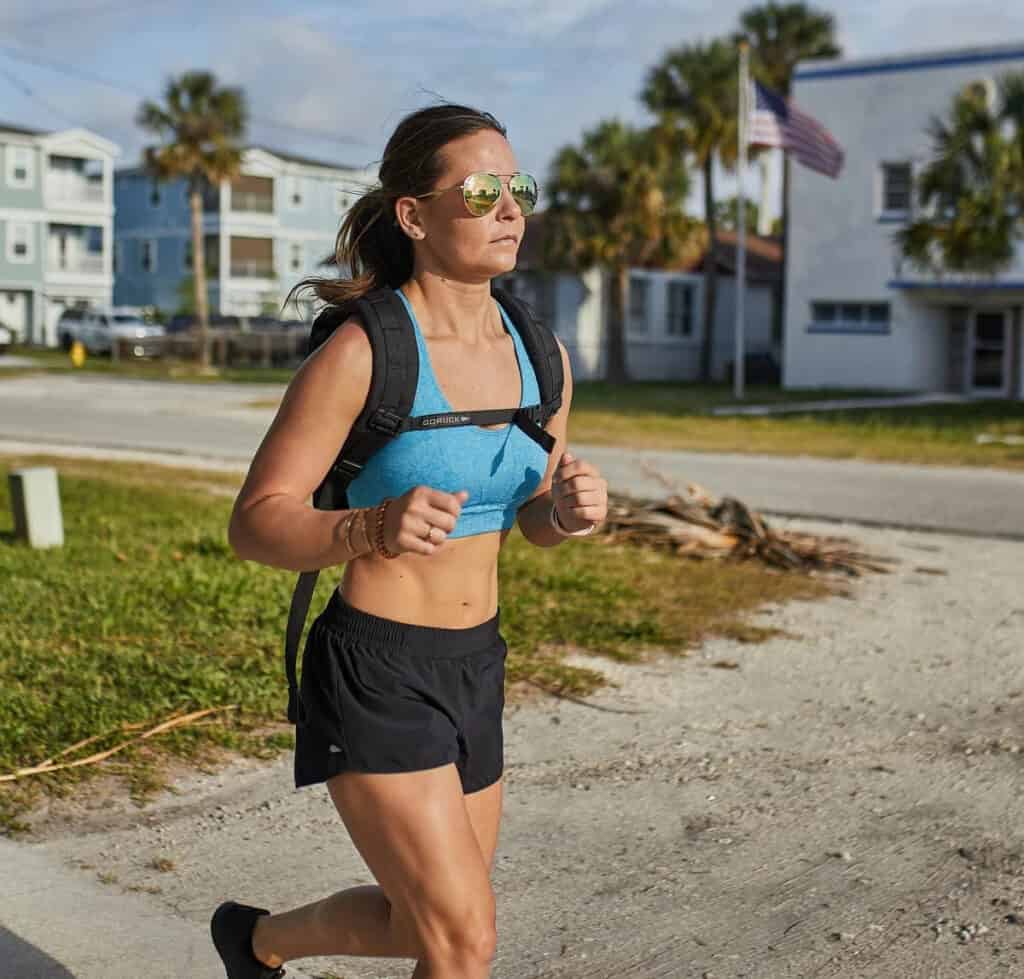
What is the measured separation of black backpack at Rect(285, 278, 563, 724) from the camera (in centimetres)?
266

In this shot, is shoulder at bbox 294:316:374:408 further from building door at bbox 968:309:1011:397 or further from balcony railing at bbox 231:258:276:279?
balcony railing at bbox 231:258:276:279

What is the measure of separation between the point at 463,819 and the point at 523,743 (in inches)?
116

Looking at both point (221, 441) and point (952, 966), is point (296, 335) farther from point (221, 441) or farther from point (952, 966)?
point (952, 966)

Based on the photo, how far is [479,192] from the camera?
9.07 feet

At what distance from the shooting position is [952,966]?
3627 millimetres

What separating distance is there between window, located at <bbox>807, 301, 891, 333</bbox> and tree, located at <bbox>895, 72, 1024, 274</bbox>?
7.96m

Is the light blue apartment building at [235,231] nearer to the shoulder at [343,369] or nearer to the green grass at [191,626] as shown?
the green grass at [191,626]

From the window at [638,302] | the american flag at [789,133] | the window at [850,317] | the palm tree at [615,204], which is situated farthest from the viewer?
the window at [638,302]

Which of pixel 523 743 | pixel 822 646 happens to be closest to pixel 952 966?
pixel 523 743

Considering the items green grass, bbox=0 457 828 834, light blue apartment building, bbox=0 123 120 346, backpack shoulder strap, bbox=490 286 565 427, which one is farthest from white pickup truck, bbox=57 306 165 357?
backpack shoulder strap, bbox=490 286 565 427

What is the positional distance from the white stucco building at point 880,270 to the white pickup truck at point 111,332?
21682 mm

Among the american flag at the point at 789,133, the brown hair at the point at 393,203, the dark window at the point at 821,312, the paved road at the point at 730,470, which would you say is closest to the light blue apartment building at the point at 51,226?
the dark window at the point at 821,312

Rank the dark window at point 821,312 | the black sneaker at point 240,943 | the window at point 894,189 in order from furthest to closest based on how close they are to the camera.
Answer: the dark window at point 821,312
the window at point 894,189
the black sneaker at point 240,943

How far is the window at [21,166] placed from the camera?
63656 millimetres
